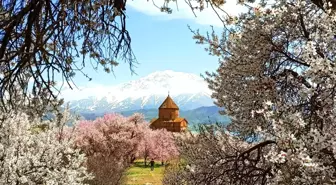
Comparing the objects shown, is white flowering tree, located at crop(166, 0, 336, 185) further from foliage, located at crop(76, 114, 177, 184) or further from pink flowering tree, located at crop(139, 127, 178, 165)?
pink flowering tree, located at crop(139, 127, 178, 165)

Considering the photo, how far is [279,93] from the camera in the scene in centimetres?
837

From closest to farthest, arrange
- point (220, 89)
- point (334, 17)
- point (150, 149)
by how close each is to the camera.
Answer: point (334, 17)
point (220, 89)
point (150, 149)

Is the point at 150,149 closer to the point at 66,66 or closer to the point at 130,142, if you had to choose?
the point at 130,142

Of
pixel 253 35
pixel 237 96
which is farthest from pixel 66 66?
pixel 237 96

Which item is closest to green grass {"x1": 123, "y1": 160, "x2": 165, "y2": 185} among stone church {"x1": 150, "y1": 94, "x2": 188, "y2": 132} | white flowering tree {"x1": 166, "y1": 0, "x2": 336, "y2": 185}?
stone church {"x1": 150, "y1": 94, "x2": 188, "y2": 132}

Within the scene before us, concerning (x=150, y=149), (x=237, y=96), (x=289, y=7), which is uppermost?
(x=289, y=7)

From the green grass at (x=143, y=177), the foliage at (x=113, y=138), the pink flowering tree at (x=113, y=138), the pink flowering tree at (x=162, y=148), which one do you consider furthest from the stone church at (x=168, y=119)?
the pink flowering tree at (x=113, y=138)

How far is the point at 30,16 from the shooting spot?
4.86 meters

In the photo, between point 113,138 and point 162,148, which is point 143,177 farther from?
point 113,138

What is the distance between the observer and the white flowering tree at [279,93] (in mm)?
4781

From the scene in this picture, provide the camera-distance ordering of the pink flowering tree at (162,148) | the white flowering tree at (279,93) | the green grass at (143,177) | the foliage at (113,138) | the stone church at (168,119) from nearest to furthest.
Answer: the white flowering tree at (279,93)
the foliage at (113,138)
the green grass at (143,177)
the pink flowering tree at (162,148)
the stone church at (168,119)

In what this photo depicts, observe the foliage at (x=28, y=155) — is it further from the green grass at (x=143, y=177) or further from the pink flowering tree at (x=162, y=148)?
the pink flowering tree at (x=162, y=148)

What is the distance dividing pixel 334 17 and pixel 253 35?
2.64 m

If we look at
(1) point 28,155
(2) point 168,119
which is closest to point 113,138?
(1) point 28,155
